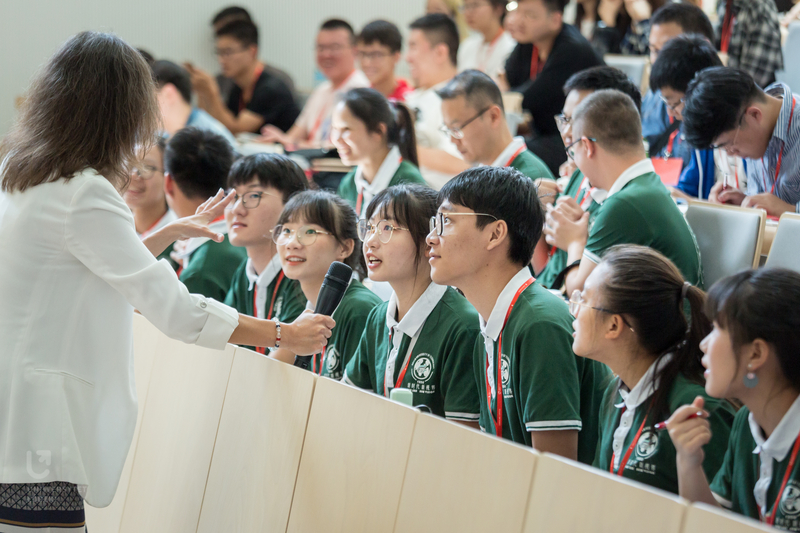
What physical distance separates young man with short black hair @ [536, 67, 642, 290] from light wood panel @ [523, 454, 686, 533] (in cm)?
150

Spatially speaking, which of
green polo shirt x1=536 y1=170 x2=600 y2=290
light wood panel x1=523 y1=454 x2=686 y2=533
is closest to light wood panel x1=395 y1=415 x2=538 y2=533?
light wood panel x1=523 y1=454 x2=686 y2=533

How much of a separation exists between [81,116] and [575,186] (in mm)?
2103

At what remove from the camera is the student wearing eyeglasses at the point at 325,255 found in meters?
2.31

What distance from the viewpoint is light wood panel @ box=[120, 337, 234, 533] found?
6.04 ft

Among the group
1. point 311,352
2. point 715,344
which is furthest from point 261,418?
point 715,344

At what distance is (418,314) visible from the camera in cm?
205

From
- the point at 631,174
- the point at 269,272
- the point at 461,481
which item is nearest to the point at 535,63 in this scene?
the point at 631,174

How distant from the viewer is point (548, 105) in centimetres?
429

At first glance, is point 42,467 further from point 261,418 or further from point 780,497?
point 780,497

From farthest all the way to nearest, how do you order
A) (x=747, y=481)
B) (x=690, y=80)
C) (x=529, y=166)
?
(x=529, y=166)
(x=690, y=80)
(x=747, y=481)

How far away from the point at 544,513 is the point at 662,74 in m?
2.49

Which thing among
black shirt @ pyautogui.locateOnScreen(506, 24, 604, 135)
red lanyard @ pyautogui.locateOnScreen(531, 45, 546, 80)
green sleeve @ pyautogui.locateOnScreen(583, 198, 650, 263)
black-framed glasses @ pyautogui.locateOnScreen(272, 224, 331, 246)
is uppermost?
red lanyard @ pyautogui.locateOnScreen(531, 45, 546, 80)

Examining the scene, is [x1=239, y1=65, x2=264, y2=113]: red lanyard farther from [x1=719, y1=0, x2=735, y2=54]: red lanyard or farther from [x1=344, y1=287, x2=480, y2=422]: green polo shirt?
[x1=344, y1=287, x2=480, y2=422]: green polo shirt

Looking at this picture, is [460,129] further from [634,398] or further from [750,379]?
[750,379]
